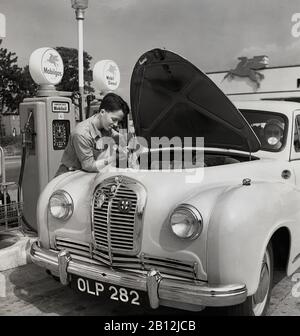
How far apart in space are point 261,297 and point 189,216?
0.96 metres

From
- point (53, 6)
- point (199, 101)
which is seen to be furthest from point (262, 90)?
point (199, 101)

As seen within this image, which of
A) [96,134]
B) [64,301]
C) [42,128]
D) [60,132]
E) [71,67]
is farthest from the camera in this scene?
[71,67]

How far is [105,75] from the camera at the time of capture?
7305 millimetres

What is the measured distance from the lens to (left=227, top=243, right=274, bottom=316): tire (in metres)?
3.07

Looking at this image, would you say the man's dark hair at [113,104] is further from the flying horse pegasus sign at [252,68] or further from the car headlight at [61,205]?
the flying horse pegasus sign at [252,68]

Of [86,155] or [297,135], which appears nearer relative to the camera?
[86,155]

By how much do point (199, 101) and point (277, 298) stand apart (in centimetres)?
188

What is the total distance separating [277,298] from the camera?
12.8 feet

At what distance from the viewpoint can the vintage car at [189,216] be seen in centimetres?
291

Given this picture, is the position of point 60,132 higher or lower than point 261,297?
higher

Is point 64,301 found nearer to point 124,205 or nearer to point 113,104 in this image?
point 124,205

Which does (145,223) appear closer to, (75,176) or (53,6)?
(75,176)

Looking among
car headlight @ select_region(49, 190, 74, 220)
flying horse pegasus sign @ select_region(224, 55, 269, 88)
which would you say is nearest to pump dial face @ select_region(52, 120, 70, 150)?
car headlight @ select_region(49, 190, 74, 220)

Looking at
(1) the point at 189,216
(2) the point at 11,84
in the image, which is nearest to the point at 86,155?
(1) the point at 189,216
